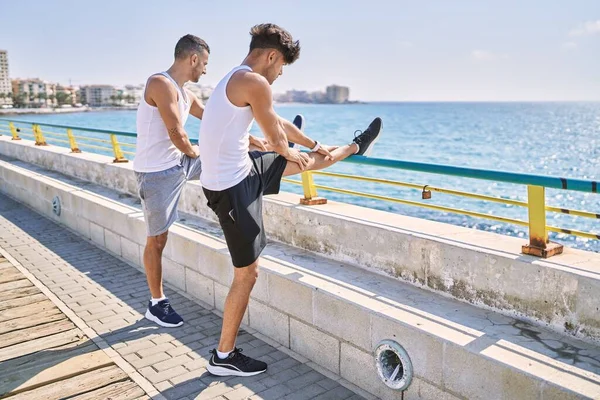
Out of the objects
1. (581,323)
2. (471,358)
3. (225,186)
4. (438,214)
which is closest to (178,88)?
(225,186)

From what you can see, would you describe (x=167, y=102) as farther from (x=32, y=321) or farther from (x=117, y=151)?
(x=117, y=151)

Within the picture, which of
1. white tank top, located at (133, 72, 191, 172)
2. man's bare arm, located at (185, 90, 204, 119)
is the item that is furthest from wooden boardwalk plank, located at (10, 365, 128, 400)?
man's bare arm, located at (185, 90, 204, 119)

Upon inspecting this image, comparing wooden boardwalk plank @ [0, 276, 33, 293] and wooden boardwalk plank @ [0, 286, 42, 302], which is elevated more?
wooden boardwalk plank @ [0, 276, 33, 293]

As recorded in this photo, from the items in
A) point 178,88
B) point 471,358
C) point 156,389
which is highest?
point 178,88

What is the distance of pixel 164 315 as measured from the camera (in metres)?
4.47

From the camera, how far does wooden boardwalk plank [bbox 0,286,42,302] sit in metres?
5.04

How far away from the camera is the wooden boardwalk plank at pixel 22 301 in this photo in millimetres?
4832

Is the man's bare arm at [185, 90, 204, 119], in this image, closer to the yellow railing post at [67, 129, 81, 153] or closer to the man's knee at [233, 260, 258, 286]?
the man's knee at [233, 260, 258, 286]

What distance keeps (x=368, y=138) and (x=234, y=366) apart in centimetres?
192

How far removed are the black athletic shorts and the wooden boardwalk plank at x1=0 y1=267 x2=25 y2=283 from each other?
3255 millimetres

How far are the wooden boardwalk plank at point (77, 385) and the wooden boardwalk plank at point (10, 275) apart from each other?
2415 mm

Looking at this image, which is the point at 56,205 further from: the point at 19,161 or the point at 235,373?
the point at 235,373

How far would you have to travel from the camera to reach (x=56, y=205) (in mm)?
8172

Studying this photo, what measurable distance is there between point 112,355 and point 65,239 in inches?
148
